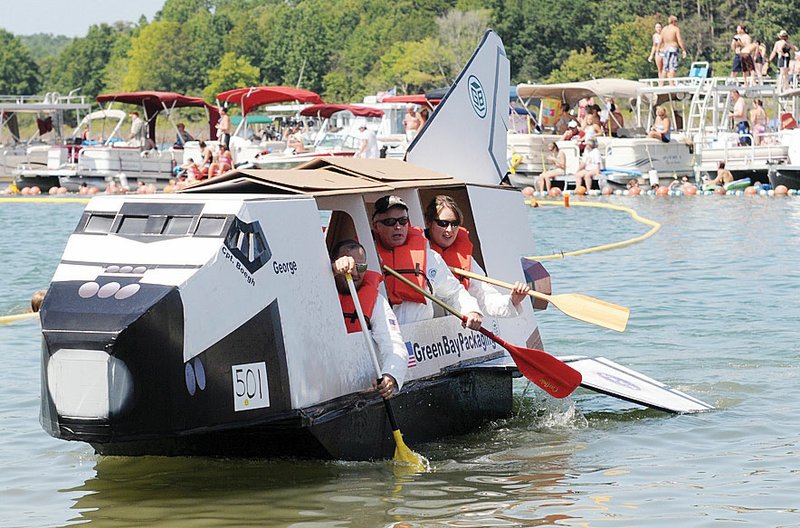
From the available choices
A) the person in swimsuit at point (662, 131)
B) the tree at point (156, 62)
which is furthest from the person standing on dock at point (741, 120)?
the tree at point (156, 62)

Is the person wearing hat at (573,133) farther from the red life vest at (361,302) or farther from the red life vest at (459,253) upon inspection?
the red life vest at (361,302)

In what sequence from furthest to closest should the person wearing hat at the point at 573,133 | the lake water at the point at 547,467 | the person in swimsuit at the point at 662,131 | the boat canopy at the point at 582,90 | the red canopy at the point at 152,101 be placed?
the red canopy at the point at 152,101, the boat canopy at the point at 582,90, the person wearing hat at the point at 573,133, the person in swimsuit at the point at 662,131, the lake water at the point at 547,467

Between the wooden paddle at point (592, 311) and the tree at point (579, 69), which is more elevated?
the tree at point (579, 69)

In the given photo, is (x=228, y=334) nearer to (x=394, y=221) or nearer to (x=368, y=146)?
(x=394, y=221)

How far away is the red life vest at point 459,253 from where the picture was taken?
9039 mm

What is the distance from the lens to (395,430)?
25.5 feet

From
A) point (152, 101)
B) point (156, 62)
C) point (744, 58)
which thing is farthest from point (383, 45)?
point (744, 58)

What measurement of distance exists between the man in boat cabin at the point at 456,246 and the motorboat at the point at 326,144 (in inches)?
717

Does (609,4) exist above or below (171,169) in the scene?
above

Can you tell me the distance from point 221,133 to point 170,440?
32078 mm

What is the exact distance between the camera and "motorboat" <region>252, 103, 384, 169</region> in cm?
3397

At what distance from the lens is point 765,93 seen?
117 ft

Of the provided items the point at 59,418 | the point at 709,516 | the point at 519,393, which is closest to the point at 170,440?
the point at 59,418

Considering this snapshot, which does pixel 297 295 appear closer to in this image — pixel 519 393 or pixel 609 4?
pixel 519 393
